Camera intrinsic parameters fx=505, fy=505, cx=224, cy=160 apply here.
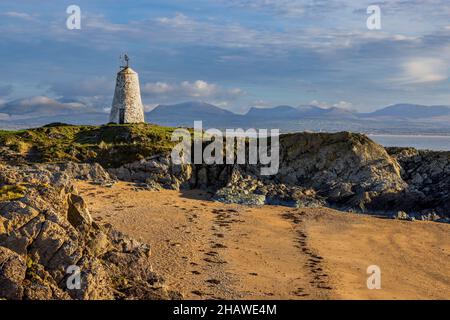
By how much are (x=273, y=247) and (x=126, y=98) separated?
123 ft

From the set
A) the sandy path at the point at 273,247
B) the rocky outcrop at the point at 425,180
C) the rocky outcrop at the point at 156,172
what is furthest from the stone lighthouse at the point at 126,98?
the rocky outcrop at the point at 425,180

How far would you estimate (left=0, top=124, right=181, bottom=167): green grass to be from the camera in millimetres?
36812

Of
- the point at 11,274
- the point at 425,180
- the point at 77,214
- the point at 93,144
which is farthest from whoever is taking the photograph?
the point at 93,144

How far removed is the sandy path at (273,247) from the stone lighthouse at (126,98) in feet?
79.4

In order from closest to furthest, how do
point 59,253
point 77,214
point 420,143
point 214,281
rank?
point 59,253 < point 77,214 < point 214,281 < point 420,143

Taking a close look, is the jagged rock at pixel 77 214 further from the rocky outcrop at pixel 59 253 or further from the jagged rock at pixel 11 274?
the jagged rock at pixel 11 274

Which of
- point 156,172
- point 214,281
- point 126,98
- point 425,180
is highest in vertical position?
point 126,98

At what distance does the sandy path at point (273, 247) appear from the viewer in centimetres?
1573

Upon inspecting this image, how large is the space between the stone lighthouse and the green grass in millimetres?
3151

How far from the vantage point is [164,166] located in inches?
1377

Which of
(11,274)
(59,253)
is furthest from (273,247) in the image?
(11,274)

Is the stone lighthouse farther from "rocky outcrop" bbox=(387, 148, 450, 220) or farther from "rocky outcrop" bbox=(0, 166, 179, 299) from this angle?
"rocky outcrop" bbox=(0, 166, 179, 299)

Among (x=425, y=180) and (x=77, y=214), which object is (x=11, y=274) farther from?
(x=425, y=180)

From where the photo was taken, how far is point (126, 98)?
178ft
